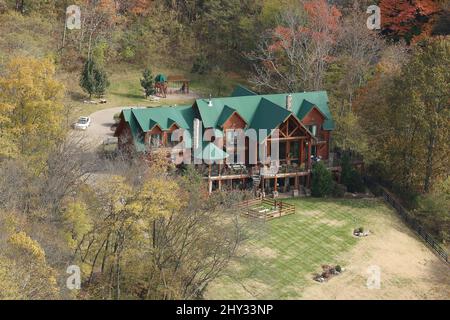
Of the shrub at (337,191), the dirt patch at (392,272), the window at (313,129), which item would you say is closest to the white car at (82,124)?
the window at (313,129)

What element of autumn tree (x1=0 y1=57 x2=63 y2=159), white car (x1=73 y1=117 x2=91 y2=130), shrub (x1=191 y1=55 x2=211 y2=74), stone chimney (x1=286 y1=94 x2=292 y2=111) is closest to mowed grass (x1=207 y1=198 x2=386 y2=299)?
stone chimney (x1=286 y1=94 x2=292 y2=111)

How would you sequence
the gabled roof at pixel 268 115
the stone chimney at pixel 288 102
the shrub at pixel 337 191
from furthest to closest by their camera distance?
1. the stone chimney at pixel 288 102
2. the shrub at pixel 337 191
3. the gabled roof at pixel 268 115

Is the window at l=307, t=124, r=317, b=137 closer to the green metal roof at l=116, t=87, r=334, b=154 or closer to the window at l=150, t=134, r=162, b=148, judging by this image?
the green metal roof at l=116, t=87, r=334, b=154

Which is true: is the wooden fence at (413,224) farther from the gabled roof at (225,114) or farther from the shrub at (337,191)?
the gabled roof at (225,114)

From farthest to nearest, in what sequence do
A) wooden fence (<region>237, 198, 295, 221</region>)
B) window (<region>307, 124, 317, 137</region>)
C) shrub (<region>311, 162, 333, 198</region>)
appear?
window (<region>307, 124, 317, 137</region>) < shrub (<region>311, 162, 333, 198</region>) < wooden fence (<region>237, 198, 295, 221</region>)

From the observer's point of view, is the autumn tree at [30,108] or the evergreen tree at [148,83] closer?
the autumn tree at [30,108]

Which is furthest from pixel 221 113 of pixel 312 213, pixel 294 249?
pixel 294 249
